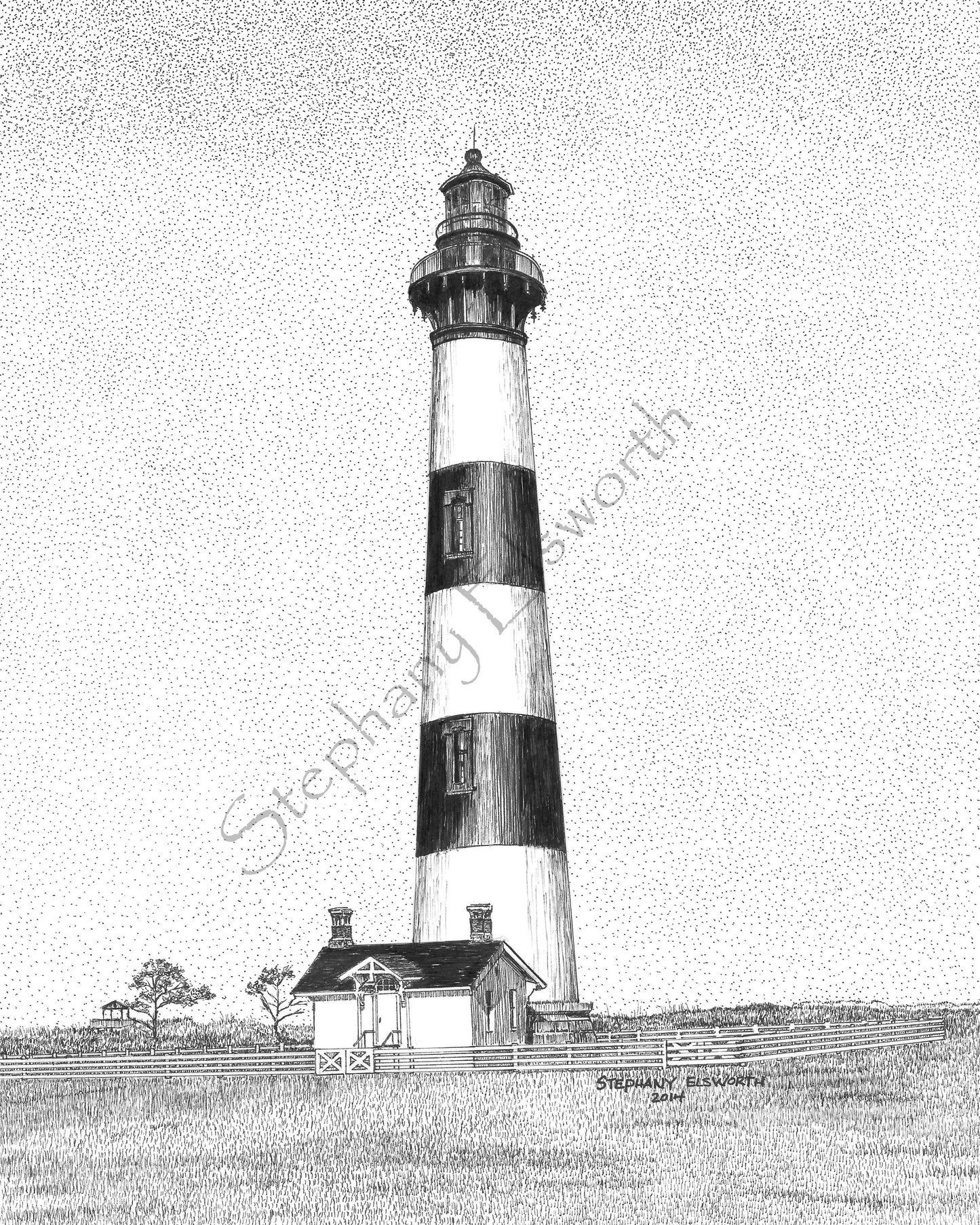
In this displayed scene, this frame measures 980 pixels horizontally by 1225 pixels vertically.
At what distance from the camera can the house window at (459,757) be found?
3291cm

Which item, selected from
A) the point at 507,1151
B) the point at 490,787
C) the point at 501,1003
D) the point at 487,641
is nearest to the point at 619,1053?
the point at 501,1003

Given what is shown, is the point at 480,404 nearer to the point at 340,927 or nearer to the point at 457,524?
the point at 457,524

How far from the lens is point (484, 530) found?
113 ft

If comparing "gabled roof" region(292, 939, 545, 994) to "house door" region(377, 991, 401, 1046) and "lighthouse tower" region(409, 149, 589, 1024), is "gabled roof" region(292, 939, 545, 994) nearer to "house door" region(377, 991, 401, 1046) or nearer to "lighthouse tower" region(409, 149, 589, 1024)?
"lighthouse tower" region(409, 149, 589, 1024)

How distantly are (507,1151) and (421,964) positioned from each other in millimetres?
10443

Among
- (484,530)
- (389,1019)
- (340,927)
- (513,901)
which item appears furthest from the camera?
(340,927)

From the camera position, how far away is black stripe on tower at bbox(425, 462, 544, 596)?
34281 mm

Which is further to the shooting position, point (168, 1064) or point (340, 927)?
point (340, 927)

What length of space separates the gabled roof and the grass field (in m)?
2.33

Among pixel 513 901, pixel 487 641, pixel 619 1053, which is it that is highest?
pixel 487 641

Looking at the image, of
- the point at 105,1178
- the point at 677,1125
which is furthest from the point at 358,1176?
the point at 677,1125

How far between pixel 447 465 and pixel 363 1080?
42.9 feet

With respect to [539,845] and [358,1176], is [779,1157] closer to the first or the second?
[358,1176]

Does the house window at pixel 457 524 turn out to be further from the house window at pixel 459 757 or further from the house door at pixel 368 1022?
the house door at pixel 368 1022
